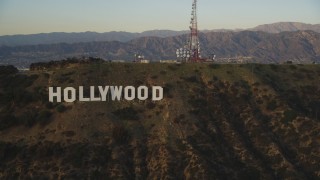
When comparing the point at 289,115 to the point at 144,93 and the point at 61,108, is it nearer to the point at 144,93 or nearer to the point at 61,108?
the point at 144,93

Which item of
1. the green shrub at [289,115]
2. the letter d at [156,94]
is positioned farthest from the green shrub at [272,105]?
the letter d at [156,94]

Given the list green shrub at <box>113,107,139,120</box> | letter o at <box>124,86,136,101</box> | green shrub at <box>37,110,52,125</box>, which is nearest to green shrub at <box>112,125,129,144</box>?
green shrub at <box>113,107,139,120</box>

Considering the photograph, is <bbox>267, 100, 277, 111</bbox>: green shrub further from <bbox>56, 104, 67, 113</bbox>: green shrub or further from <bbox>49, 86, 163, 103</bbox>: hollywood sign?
<bbox>56, 104, 67, 113</bbox>: green shrub

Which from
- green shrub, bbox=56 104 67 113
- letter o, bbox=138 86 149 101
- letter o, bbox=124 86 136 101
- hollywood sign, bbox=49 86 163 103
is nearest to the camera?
green shrub, bbox=56 104 67 113

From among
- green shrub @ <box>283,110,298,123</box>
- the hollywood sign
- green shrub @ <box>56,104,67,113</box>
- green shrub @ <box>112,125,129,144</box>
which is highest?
the hollywood sign

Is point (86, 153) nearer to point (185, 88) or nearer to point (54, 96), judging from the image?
point (54, 96)

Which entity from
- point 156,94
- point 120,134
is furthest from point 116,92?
point 120,134
